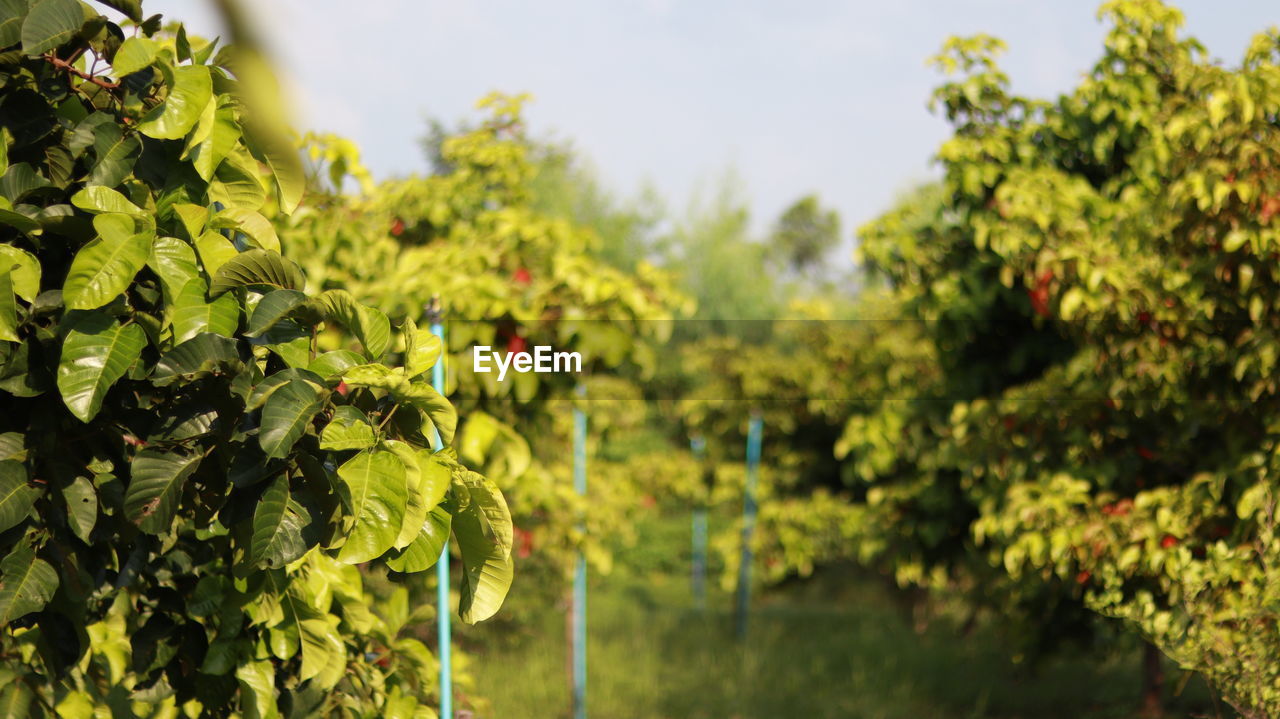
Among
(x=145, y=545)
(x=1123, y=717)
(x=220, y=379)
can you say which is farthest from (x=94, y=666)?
(x=1123, y=717)

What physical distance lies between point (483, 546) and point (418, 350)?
27 cm

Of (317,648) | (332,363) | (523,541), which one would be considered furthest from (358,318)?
(523,541)

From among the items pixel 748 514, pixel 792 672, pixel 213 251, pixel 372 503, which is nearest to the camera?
pixel 372 503

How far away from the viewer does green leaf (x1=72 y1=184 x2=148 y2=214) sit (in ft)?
4.89

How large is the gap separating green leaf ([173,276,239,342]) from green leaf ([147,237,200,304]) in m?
0.01

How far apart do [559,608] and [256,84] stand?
693 cm

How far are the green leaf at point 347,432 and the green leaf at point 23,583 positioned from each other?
0.53 metres

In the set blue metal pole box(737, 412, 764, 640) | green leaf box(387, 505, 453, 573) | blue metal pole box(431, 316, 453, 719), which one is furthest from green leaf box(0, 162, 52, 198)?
blue metal pole box(737, 412, 764, 640)

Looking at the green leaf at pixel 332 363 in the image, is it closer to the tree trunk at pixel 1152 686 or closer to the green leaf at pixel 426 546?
the green leaf at pixel 426 546

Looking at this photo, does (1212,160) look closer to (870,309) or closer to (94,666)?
(94,666)

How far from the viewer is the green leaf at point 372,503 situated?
1.31 metres

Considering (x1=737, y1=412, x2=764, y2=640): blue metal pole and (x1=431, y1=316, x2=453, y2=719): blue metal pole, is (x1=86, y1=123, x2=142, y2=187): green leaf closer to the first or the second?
(x1=431, y1=316, x2=453, y2=719): blue metal pole

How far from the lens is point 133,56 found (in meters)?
1.52

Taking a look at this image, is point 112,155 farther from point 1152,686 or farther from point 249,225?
point 1152,686
